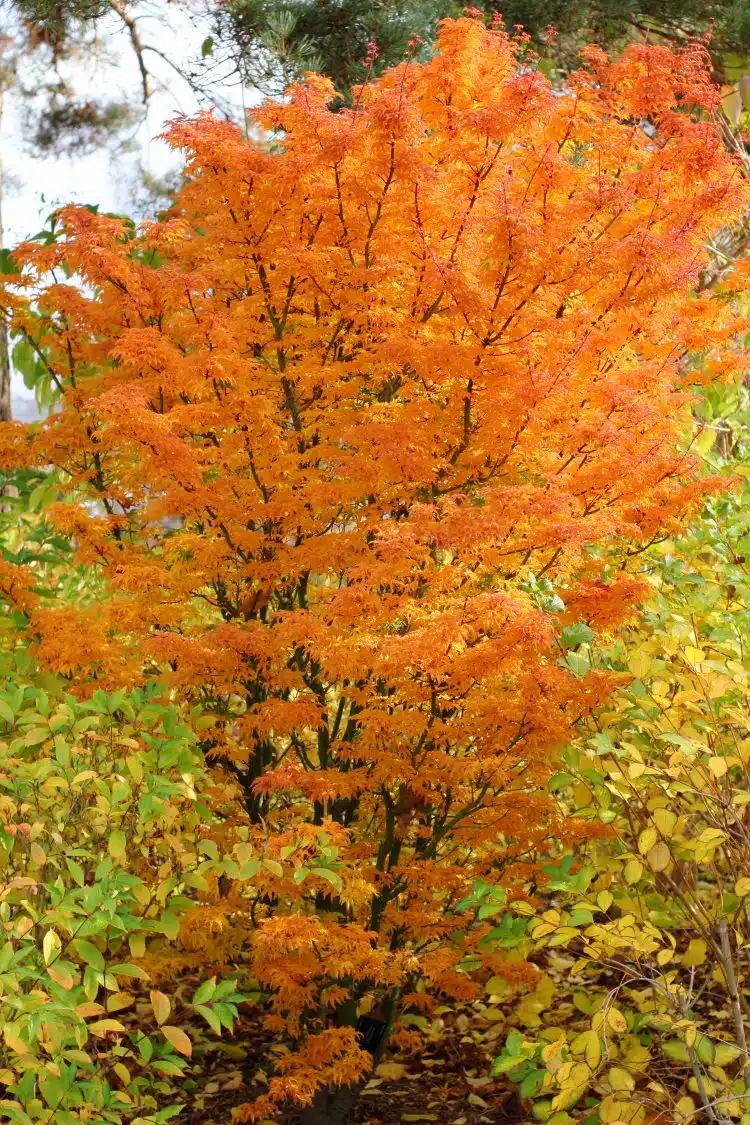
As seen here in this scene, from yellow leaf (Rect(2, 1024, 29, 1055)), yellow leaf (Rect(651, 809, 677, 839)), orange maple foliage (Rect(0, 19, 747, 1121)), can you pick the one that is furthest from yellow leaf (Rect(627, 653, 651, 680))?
yellow leaf (Rect(2, 1024, 29, 1055))

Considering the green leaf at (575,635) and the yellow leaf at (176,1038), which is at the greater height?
the green leaf at (575,635)

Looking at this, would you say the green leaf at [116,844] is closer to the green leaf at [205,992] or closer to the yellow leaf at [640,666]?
the green leaf at [205,992]

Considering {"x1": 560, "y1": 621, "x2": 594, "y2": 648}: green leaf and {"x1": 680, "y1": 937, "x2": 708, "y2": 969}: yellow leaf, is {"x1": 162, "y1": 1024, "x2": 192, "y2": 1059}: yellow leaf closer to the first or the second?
{"x1": 680, "y1": 937, "x2": 708, "y2": 969}: yellow leaf

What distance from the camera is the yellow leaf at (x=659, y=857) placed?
9.81 ft

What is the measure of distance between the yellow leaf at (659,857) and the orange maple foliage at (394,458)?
0.51 metres

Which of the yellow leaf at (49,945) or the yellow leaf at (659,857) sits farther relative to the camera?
the yellow leaf at (659,857)

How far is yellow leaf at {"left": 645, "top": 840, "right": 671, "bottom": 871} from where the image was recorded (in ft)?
9.81

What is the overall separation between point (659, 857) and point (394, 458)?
139cm

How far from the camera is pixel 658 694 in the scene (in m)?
2.97

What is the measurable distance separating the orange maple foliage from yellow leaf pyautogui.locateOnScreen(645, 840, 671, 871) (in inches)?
20.2

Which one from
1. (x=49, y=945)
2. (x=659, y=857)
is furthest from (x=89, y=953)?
(x=659, y=857)

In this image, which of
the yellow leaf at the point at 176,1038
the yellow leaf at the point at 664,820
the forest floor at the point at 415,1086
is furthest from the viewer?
the forest floor at the point at 415,1086

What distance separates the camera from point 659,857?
3.00 metres

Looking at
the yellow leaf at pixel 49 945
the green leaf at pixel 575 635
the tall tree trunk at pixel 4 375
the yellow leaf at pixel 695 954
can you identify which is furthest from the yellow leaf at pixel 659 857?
the tall tree trunk at pixel 4 375
